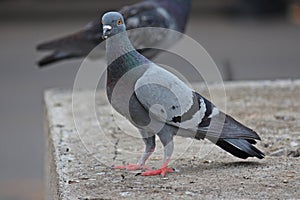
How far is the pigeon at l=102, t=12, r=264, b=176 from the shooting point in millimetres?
3955

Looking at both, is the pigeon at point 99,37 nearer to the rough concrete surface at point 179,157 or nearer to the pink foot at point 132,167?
the rough concrete surface at point 179,157

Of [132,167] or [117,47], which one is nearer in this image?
[117,47]

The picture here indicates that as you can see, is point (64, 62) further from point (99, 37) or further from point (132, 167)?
point (132, 167)

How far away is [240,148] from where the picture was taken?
13.3 ft

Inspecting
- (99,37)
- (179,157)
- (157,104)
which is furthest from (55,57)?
(157,104)

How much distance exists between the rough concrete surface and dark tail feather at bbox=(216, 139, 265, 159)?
3.2 inches

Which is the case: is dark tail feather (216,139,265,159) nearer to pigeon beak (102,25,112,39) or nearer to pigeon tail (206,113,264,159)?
pigeon tail (206,113,264,159)

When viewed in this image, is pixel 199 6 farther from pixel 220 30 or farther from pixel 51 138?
pixel 51 138

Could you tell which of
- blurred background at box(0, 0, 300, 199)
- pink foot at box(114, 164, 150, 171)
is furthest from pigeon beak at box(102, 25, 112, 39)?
blurred background at box(0, 0, 300, 199)

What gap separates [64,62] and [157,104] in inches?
403

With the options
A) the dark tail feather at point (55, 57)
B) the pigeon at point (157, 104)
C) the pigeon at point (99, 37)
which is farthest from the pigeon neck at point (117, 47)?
the dark tail feather at point (55, 57)

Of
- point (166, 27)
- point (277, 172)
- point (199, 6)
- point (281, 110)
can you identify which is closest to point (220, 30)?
point (199, 6)

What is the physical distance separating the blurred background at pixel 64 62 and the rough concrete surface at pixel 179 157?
1.72 metres

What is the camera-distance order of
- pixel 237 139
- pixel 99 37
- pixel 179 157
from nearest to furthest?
pixel 237 139 → pixel 179 157 → pixel 99 37
